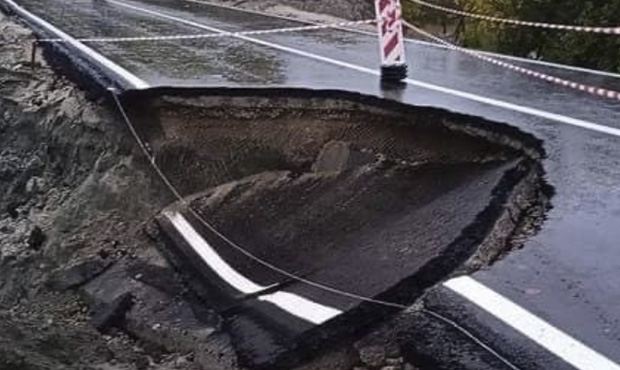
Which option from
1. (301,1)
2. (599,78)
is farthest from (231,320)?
(301,1)

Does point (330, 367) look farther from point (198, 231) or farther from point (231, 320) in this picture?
point (198, 231)

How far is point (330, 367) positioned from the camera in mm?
5352

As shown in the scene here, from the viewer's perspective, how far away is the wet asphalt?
4.90 m

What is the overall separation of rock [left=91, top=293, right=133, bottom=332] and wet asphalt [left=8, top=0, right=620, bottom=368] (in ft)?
9.49

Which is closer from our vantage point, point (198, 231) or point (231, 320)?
point (231, 320)

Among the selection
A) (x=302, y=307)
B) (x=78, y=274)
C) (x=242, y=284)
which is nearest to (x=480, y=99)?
(x=242, y=284)

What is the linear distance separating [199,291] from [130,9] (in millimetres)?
12657

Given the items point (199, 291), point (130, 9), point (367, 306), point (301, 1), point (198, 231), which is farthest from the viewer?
point (301, 1)

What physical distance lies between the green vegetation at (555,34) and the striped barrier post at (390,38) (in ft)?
12.0

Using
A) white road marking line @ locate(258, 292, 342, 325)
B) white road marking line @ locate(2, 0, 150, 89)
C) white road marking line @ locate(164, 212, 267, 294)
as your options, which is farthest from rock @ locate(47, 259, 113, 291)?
white road marking line @ locate(258, 292, 342, 325)

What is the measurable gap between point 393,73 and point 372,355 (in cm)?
497

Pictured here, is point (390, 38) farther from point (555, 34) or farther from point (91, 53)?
point (91, 53)

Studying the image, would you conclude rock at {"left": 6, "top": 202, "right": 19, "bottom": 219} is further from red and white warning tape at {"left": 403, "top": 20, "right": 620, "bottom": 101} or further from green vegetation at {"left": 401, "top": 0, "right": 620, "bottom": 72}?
green vegetation at {"left": 401, "top": 0, "right": 620, "bottom": 72}

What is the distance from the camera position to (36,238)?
9.04 meters
